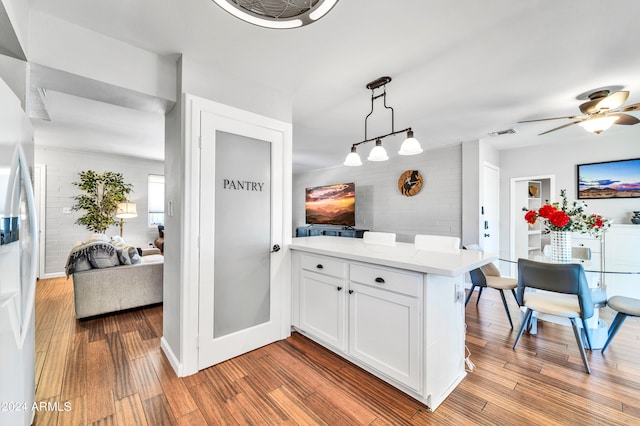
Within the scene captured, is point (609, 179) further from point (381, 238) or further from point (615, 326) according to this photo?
point (381, 238)

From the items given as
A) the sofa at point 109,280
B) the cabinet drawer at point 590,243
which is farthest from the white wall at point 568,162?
the sofa at point 109,280

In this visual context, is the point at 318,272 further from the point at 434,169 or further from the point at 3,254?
the point at 434,169

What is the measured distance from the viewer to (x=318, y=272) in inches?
93.3

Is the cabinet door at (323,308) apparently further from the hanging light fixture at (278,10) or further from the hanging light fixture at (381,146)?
the hanging light fixture at (278,10)

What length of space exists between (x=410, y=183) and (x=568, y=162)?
237 centimetres

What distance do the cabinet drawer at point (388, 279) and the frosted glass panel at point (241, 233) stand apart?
2.97 feet

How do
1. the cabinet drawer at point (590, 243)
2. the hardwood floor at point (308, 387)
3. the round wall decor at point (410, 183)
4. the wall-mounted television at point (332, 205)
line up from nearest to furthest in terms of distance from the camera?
1. the hardwood floor at point (308, 387)
2. the cabinet drawer at point (590, 243)
3. the round wall decor at point (410, 183)
4. the wall-mounted television at point (332, 205)

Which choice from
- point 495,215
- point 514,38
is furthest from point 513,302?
point 514,38

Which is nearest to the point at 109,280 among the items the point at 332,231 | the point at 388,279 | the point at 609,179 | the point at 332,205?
the point at 388,279

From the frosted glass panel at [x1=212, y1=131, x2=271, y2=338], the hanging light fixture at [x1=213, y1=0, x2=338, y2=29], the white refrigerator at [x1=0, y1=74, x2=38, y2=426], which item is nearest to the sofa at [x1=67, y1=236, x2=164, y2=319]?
the frosted glass panel at [x1=212, y1=131, x2=271, y2=338]

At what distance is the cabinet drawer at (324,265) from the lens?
7.08ft

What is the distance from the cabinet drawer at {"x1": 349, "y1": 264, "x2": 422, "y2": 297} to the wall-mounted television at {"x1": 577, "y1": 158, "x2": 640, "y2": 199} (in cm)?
419

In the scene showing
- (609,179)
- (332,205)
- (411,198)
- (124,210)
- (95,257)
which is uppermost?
(609,179)

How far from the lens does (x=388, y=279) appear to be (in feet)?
5.98
